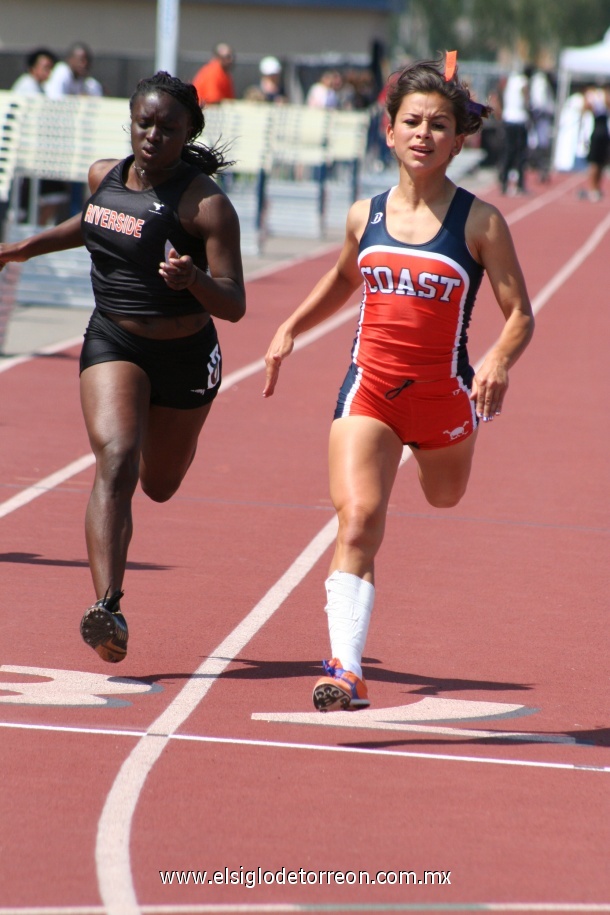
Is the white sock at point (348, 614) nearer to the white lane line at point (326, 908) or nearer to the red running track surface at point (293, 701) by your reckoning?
the red running track surface at point (293, 701)

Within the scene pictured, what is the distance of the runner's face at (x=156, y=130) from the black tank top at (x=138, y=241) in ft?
0.35

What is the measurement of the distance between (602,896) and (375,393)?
201 centimetres

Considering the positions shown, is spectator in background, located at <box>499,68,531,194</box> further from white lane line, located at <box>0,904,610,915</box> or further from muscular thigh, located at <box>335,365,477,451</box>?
white lane line, located at <box>0,904,610,915</box>

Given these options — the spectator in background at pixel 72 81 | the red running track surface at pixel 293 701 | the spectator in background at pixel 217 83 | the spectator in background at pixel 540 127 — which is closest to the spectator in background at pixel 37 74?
the spectator in background at pixel 72 81

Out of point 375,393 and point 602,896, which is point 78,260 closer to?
point 375,393

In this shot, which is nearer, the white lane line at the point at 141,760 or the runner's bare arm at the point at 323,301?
the white lane line at the point at 141,760

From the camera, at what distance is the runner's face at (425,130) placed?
17.3 ft

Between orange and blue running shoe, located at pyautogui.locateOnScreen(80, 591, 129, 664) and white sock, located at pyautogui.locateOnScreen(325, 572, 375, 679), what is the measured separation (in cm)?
73

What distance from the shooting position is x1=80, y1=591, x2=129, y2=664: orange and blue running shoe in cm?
527

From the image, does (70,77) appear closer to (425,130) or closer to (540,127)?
(425,130)

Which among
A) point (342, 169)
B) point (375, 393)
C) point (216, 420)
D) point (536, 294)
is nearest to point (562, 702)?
point (375, 393)

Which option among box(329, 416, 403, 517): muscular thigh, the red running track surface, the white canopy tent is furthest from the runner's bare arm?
the white canopy tent

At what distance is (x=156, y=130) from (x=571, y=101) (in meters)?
45.5

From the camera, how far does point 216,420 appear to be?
11.5 metres
